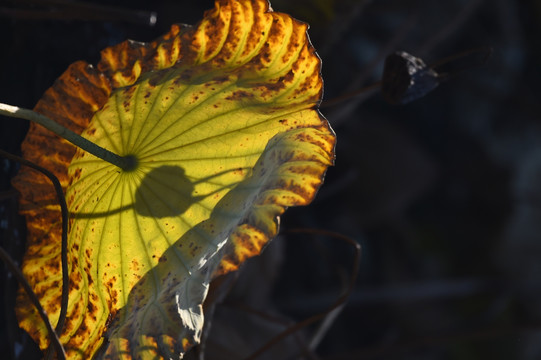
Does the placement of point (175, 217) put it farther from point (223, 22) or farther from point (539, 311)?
point (539, 311)

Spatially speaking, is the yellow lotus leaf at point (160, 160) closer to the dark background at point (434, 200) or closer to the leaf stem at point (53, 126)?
the leaf stem at point (53, 126)

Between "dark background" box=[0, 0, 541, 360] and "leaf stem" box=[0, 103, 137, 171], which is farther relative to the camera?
"dark background" box=[0, 0, 541, 360]

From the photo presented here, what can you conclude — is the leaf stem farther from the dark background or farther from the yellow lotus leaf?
the dark background

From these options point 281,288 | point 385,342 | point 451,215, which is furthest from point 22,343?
point 451,215

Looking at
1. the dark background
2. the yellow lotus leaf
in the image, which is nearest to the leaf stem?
the yellow lotus leaf

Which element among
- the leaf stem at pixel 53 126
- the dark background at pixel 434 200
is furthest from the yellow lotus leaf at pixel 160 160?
the dark background at pixel 434 200

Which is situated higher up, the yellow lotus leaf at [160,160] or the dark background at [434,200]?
the yellow lotus leaf at [160,160]
